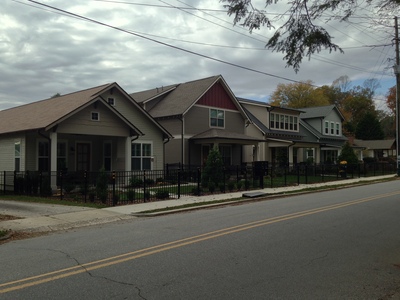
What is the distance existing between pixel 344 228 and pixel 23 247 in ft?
24.3

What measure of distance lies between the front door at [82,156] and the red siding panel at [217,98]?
9605 millimetres

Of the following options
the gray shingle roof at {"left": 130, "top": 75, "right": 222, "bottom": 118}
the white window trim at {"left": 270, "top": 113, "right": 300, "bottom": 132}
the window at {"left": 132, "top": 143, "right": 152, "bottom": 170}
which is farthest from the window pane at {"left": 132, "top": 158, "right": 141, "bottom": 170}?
the white window trim at {"left": 270, "top": 113, "right": 300, "bottom": 132}

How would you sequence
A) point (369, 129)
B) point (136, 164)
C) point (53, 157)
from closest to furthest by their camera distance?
point (53, 157) < point (136, 164) < point (369, 129)

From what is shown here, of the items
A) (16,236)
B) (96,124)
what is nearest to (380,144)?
(96,124)

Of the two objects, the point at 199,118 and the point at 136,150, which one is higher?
the point at 199,118

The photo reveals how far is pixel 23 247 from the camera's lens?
798 centimetres

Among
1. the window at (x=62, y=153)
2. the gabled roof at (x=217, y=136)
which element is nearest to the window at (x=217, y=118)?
the gabled roof at (x=217, y=136)

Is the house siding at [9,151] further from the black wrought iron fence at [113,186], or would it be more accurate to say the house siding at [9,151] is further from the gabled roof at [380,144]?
the gabled roof at [380,144]

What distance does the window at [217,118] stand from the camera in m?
30.2

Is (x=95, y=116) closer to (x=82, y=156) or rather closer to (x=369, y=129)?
(x=82, y=156)

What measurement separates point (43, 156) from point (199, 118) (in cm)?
1225

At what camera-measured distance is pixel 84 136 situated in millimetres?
22906

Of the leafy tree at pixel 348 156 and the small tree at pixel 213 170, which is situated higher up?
the leafy tree at pixel 348 156

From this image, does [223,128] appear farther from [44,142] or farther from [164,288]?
[164,288]
